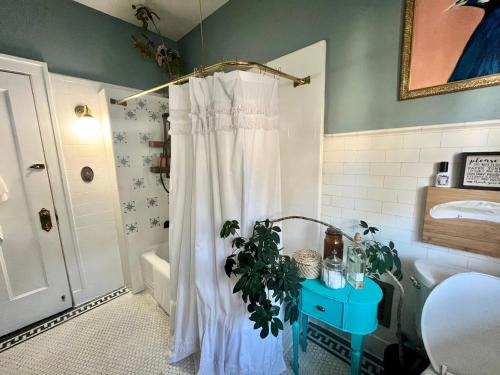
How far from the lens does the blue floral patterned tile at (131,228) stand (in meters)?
2.01

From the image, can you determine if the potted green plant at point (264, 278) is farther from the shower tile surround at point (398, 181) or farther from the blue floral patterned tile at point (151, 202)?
the blue floral patterned tile at point (151, 202)

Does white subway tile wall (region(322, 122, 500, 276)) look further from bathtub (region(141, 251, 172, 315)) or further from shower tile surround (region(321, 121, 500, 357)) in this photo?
bathtub (region(141, 251, 172, 315))

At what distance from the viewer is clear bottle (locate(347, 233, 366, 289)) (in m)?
1.06

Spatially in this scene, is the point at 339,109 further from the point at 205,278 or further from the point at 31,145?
the point at 31,145

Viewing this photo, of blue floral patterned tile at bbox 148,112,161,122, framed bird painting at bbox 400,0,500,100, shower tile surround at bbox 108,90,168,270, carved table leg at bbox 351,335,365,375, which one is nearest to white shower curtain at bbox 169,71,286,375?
carved table leg at bbox 351,335,365,375

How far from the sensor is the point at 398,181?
116 centimetres

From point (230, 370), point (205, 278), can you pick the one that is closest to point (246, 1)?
point (205, 278)

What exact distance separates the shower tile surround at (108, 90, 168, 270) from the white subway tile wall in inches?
65.9

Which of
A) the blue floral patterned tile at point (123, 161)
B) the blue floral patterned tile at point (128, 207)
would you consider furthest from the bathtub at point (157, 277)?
the blue floral patterned tile at point (123, 161)

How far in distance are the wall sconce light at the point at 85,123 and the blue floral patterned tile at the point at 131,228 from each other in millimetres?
880

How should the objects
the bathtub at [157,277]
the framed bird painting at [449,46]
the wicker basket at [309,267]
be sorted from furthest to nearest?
the bathtub at [157,277]
the wicker basket at [309,267]
the framed bird painting at [449,46]

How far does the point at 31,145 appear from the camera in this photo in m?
1.58

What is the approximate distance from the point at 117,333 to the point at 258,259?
147cm

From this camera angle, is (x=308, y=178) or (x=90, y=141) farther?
(x=90, y=141)
